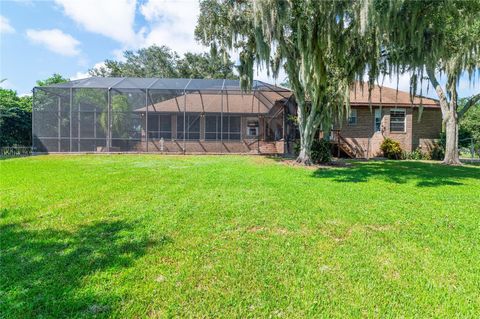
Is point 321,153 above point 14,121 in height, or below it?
below

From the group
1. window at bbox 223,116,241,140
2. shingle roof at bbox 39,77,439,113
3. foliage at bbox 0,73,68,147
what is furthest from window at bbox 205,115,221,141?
foliage at bbox 0,73,68,147

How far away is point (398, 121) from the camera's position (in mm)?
16547

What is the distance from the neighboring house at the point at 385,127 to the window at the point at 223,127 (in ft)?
21.7

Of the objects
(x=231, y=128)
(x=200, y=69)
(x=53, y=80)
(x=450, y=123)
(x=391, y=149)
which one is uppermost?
(x=200, y=69)

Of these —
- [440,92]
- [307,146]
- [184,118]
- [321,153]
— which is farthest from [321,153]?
[184,118]

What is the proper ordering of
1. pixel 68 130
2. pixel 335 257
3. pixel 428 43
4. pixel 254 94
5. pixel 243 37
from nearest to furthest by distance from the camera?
pixel 335 257, pixel 428 43, pixel 243 37, pixel 68 130, pixel 254 94

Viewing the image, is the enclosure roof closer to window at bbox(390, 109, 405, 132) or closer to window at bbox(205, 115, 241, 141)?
window at bbox(205, 115, 241, 141)

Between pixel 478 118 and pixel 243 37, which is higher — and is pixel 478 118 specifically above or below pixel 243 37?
below

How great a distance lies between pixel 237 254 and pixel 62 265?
176 cm

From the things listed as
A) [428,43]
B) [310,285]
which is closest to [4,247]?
[310,285]

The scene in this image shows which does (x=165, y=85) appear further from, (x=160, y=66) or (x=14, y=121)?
(x=160, y=66)

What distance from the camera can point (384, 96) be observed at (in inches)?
680

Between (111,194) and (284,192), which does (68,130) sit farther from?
(284,192)

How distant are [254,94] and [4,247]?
15.3 meters
